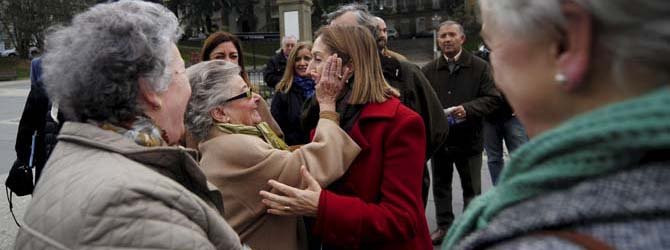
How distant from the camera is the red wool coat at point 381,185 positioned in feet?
7.09

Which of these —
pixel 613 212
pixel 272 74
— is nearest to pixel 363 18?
pixel 272 74

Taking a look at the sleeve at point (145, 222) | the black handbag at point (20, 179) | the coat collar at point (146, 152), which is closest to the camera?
the sleeve at point (145, 222)

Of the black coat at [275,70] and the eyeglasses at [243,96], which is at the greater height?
the eyeglasses at [243,96]

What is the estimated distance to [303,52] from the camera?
15.5 ft

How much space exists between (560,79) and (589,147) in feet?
0.38

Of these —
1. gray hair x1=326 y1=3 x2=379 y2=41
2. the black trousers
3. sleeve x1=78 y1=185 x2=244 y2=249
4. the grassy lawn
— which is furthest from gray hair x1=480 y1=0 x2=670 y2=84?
the grassy lawn

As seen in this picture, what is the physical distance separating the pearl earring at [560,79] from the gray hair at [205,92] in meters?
1.68

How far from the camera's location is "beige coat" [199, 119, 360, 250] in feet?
7.03

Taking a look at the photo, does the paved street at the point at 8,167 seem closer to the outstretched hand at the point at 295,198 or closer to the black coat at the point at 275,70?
the black coat at the point at 275,70

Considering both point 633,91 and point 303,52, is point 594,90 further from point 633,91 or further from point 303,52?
point 303,52

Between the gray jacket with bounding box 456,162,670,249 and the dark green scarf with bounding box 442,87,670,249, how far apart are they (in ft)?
0.06

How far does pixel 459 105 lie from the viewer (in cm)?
456

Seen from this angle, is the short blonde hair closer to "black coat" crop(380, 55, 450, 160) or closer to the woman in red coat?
the woman in red coat

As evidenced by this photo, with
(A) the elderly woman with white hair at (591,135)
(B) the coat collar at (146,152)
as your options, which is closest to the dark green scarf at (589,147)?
(A) the elderly woman with white hair at (591,135)
